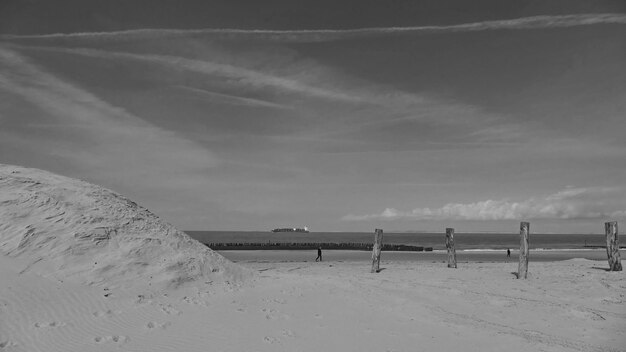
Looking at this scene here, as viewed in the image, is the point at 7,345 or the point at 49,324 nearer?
the point at 7,345

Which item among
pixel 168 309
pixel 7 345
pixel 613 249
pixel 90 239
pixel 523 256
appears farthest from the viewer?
pixel 613 249

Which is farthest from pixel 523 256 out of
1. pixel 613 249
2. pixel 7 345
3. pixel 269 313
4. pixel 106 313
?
pixel 7 345

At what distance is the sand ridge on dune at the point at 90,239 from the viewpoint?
421 inches

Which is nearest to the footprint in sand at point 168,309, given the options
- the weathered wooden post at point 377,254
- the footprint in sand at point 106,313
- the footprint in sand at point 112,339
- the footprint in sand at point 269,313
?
the footprint in sand at point 106,313

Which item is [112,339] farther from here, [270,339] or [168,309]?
[270,339]

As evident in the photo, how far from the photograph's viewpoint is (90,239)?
38.0ft

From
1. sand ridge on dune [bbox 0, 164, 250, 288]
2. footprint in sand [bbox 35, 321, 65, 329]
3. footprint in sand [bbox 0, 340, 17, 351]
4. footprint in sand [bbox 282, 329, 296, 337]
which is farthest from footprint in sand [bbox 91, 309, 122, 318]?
footprint in sand [bbox 282, 329, 296, 337]

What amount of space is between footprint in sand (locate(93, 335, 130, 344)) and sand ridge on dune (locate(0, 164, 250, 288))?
2429 millimetres

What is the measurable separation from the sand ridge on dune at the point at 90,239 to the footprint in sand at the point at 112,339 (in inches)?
95.6

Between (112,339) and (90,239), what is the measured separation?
414cm

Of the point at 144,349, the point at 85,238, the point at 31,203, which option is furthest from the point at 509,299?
the point at 31,203

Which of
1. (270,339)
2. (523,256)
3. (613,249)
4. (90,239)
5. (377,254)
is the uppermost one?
(613,249)

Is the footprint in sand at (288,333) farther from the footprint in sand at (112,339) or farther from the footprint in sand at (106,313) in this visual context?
the footprint in sand at (106,313)

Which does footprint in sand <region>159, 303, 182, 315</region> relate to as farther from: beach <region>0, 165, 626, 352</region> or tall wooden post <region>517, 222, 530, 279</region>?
tall wooden post <region>517, 222, 530, 279</region>
